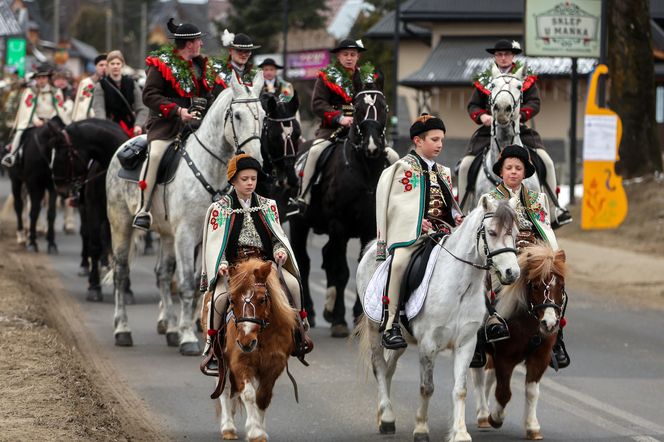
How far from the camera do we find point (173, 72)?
45.8ft

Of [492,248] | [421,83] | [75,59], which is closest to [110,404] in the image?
[492,248]

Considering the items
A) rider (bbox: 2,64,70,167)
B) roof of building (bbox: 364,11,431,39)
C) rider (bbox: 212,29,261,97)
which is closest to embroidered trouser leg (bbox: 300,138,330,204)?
rider (bbox: 212,29,261,97)

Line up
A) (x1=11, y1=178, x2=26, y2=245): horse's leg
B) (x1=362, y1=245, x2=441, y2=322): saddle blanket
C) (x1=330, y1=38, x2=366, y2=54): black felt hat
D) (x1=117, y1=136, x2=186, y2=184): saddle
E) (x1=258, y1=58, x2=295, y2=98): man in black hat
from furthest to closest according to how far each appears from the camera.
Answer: (x1=11, y1=178, x2=26, y2=245): horse's leg → (x1=258, y1=58, x2=295, y2=98): man in black hat → (x1=330, y1=38, x2=366, y2=54): black felt hat → (x1=117, y1=136, x2=186, y2=184): saddle → (x1=362, y1=245, x2=441, y2=322): saddle blanket

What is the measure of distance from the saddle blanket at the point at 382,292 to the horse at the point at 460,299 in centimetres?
4

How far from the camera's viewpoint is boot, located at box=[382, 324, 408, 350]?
9492mm

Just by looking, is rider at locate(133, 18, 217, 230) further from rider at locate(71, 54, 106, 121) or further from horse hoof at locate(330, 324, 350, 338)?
rider at locate(71, 54, 106, 121)

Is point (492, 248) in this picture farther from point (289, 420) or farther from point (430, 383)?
point (289, 420)

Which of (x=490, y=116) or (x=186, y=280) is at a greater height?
(x=490, y=116)

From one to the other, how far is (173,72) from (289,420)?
491cm

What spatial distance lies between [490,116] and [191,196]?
3.33 m

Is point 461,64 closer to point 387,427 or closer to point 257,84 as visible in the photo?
point 257,84

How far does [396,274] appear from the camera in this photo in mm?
9703

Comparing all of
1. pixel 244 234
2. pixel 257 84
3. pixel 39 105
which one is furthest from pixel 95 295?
pixel 244 234

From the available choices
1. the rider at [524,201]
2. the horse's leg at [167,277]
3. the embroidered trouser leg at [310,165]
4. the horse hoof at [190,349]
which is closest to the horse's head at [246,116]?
the horse's leg at [167,277]
